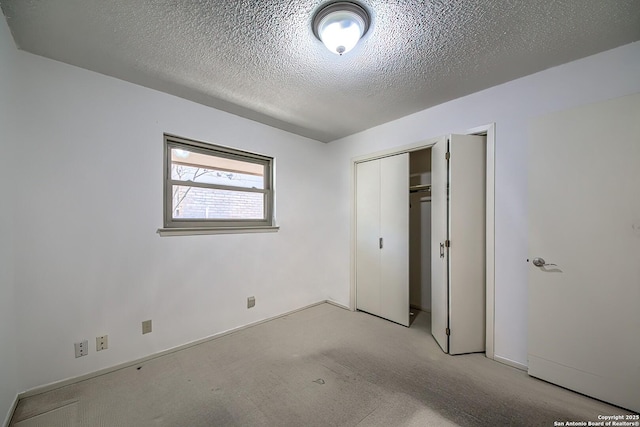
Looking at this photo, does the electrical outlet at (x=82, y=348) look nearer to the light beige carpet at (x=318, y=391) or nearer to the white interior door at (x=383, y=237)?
the light beige carpet at (x=318, y=391)

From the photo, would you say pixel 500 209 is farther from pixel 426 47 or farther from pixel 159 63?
pixel 159 63

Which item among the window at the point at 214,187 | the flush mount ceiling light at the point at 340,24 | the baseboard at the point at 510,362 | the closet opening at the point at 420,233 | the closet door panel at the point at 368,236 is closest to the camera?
the flush mount ceiling light at the point at 340,24

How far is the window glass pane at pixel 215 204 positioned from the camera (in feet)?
7.91

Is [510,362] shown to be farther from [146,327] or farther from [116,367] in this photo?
[116,367]

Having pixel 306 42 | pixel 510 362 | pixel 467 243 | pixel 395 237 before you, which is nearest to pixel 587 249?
pixel 467 243

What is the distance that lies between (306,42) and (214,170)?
1672 millimetres

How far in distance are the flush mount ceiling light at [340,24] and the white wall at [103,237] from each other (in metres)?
1.63

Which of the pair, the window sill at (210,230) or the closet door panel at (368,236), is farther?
the closet door panel at (368,236)

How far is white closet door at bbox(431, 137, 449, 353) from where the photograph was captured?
2268 mm

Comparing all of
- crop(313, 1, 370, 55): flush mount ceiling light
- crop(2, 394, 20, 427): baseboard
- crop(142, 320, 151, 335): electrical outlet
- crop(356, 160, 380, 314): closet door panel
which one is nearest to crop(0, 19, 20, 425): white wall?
crop(2, 394, 20, 427): baseboard

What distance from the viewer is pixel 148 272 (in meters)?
2.12

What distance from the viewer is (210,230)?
2.51 meters

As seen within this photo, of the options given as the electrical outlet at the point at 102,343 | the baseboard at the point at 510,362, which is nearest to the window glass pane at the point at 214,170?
the electrical outlet at the point at 102,343

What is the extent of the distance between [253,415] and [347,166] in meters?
2.92
